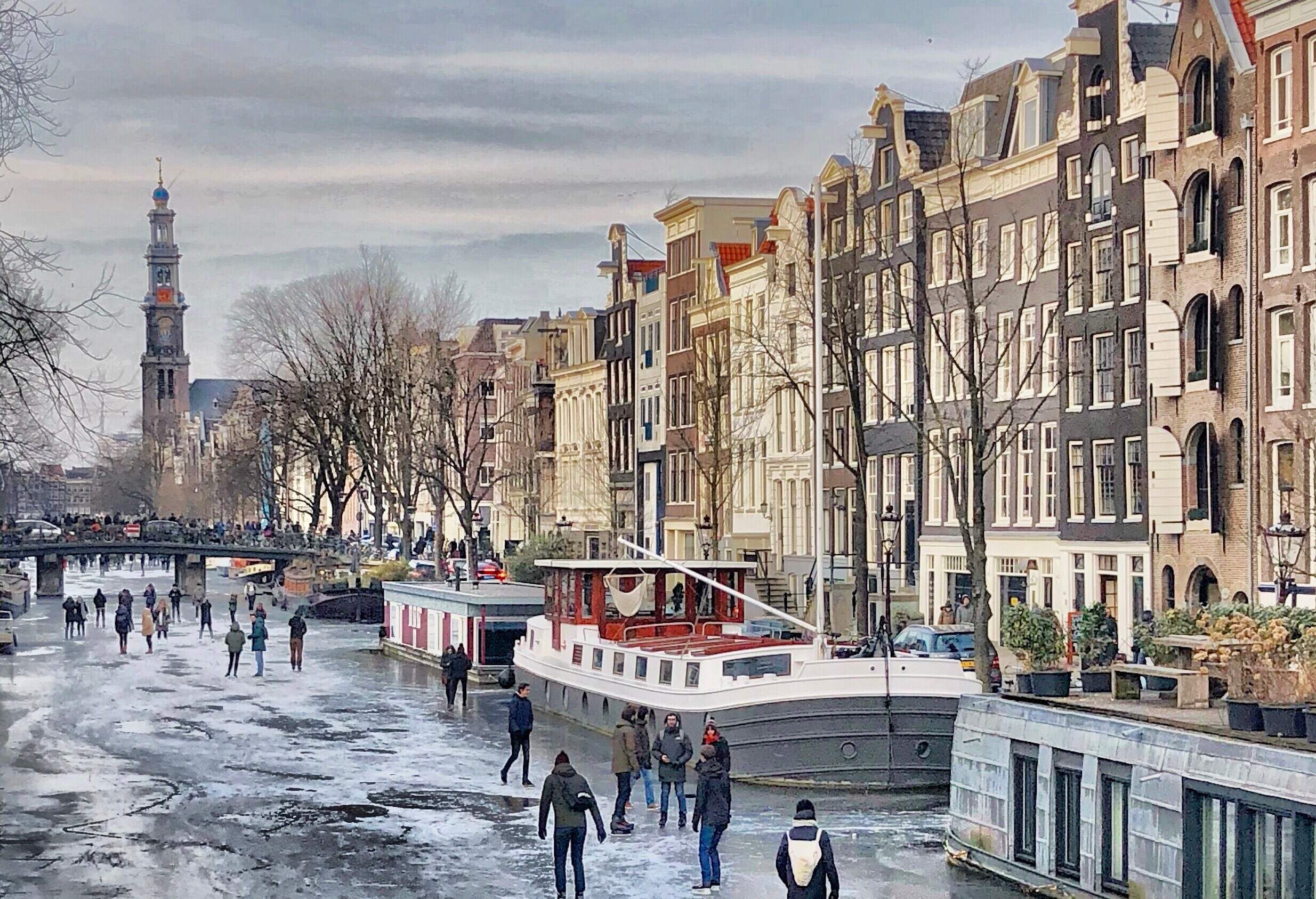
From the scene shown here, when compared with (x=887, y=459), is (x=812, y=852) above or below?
below

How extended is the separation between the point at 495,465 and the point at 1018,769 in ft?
356

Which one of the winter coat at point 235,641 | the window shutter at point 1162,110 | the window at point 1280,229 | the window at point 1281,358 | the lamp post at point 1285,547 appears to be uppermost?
the window shutter at point 1162,110

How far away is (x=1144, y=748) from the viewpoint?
23172 millimetres

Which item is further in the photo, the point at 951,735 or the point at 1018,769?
the point at 951,735

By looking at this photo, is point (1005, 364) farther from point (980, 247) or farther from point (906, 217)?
point (906, 217)

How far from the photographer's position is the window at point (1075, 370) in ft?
188

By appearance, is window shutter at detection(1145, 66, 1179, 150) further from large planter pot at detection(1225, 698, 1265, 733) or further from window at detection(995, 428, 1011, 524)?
large planter pot at detection(1225, 698, 1265, 733)

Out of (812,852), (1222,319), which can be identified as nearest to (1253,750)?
(812,852)

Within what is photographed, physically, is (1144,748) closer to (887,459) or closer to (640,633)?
(640,633)

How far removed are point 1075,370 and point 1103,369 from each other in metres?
1.01

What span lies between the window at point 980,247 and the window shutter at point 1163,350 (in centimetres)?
969

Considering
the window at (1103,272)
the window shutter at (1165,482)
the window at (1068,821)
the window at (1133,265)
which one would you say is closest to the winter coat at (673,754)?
the window at (1068,821)

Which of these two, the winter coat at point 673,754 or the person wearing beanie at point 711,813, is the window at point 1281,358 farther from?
the person wearing beanie at point 711,813

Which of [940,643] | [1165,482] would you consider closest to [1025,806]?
[940,643]
